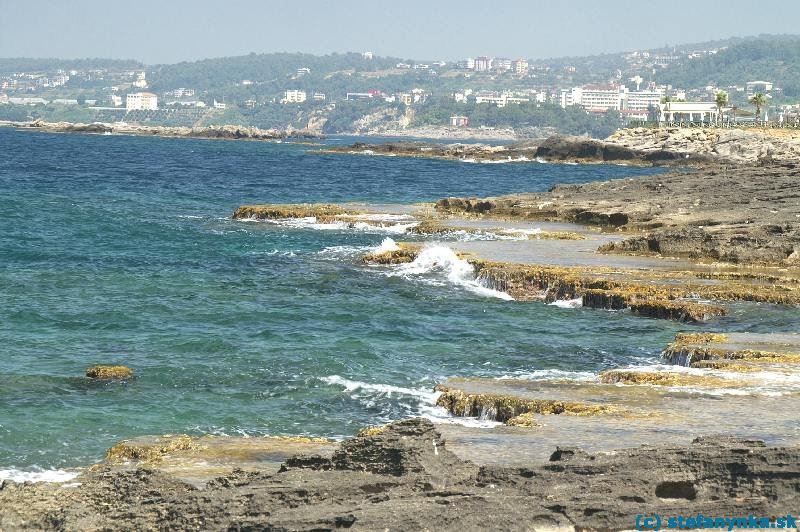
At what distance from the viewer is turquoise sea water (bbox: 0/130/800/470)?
21.1 metres

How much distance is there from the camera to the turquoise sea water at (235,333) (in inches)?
832

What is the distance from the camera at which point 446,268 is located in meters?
39.0

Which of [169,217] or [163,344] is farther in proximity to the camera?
[169,217]

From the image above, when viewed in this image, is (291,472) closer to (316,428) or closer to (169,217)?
(316,428)

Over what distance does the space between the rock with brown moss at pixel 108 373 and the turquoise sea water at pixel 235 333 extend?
0.29 metres

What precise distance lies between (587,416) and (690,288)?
15.5m

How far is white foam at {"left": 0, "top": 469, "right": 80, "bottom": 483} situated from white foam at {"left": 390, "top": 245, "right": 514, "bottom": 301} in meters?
19.5

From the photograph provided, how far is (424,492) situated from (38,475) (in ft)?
24.5

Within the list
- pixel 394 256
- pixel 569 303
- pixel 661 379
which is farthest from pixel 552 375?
pixel 394 256

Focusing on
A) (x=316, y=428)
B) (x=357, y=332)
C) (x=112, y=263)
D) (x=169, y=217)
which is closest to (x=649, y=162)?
(x=169, y=217)

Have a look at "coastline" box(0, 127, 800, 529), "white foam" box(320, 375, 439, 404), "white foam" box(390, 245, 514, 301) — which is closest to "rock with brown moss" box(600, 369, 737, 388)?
"coastline" box(0, 127, 800, 529)

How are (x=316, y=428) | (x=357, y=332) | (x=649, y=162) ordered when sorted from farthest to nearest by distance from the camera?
(x=649, y=162), (x=357, y=332), (x=316, y=428)

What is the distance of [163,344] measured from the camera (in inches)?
1073

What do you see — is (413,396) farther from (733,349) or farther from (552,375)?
(733,349)
